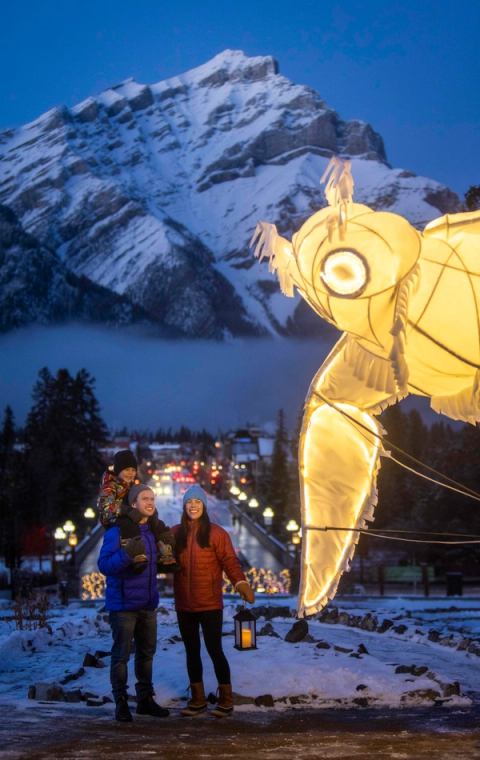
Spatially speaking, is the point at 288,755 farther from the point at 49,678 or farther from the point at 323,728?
the point at 49,678

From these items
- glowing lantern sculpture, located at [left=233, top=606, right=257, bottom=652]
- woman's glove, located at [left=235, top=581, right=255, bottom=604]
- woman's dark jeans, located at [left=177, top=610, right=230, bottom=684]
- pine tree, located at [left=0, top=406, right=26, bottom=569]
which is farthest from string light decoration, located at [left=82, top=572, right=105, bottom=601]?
woman's glove, located at [left=235, top=581, right=255, bottom=604]

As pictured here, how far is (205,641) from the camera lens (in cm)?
734

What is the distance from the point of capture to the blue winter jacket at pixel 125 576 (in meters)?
6.98

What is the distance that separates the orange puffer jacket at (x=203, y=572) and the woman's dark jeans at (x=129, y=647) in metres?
0.29

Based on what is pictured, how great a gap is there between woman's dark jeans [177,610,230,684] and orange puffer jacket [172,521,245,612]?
60mm

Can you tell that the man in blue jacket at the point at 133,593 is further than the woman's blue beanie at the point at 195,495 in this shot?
No

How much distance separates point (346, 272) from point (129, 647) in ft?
10.6

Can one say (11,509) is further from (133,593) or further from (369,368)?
(133,593)

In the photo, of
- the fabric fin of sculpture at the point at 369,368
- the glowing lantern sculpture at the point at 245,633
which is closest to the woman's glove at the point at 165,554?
the glowing lantern sculpture at the point at 245,633

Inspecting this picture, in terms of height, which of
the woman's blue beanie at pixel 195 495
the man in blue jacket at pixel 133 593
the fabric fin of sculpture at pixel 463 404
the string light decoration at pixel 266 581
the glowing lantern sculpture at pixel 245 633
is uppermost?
the fabric fin of sculpture at pixel 463 404

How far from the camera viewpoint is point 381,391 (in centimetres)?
895

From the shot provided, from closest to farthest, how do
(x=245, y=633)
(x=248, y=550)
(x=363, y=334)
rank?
1. (x=363, y=334)
2. (x=245, y=633)
3. (x=248, y=550)

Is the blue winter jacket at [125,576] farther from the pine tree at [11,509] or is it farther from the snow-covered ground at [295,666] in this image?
the pine tree at [11,509]

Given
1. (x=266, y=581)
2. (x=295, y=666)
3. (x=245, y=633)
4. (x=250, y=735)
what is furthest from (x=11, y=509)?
A: (x=250, y=735)
